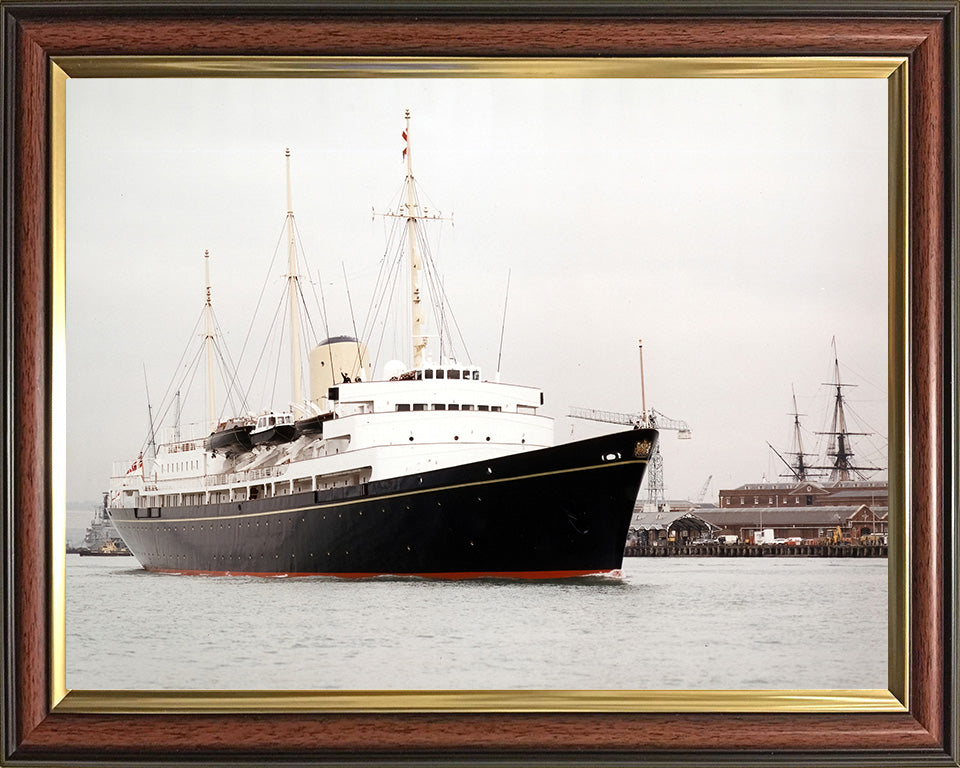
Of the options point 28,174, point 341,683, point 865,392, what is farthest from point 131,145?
point 865,392

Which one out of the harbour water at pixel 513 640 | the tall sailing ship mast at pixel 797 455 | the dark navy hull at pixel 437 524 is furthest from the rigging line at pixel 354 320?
the tall sailing ship mast at pixel 797 455

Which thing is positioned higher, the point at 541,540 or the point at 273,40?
the point at 273,40

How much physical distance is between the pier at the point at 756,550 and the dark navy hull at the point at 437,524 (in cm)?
19

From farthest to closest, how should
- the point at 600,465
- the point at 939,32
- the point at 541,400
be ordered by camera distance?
the point at 600,465 < the point at 541,400 < the point at 939,32

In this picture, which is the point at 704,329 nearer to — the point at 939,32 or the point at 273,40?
the point at 939,32

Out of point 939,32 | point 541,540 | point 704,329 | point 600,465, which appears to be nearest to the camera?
point 939,32

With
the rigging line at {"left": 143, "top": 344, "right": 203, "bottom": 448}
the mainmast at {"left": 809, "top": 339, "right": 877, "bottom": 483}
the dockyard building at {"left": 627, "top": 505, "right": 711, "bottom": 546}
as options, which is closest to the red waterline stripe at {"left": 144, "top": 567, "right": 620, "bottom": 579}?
the dockyard building at {"left": 627, "top": 505, "right": 711, "bottom": 546}

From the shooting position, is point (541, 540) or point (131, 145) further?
point (541, 540)

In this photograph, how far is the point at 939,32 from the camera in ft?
8.96

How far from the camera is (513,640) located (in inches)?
112

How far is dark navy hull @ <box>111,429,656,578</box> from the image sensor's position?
3.32m

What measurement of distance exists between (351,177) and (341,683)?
1403 millimetres

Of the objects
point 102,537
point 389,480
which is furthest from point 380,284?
point 389,480

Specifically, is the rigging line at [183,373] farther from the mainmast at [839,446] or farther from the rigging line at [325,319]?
the mainmast at [839,446]
